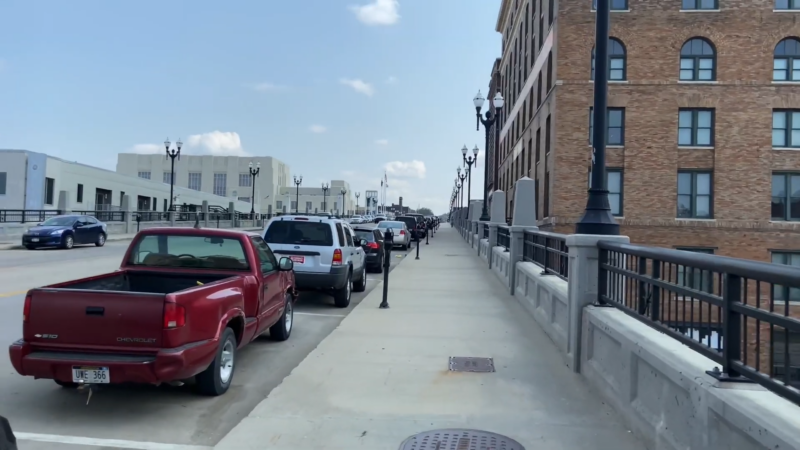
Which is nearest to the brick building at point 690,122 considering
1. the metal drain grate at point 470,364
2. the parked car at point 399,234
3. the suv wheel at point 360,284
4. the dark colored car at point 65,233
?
the parked car at point 399,234

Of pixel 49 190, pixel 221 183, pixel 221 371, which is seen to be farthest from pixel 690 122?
pixel 221 183

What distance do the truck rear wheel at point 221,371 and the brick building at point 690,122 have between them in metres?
30.1

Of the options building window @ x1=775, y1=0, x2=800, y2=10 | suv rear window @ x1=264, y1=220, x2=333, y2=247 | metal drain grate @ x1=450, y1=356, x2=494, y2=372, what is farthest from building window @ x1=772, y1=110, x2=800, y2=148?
metal drain grate @ x1=450, y1=356, x2=494, y2=372

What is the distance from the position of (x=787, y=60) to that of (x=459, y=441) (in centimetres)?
3880

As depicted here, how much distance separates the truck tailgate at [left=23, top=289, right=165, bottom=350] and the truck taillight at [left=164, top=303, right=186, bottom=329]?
1.7 inches

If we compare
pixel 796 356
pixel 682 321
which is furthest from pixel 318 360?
pixel 796 356

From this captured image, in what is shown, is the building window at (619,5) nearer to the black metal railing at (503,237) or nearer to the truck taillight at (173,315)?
the black metal railing at (503,237)

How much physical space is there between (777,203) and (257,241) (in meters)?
35.5

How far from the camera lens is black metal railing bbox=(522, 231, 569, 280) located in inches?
377

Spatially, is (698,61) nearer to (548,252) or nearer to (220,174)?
(548,252)

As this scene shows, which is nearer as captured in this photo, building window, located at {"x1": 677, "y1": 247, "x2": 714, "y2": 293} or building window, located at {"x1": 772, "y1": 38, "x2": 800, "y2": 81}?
building window, located at {"x1": 677, "y1": 247, "x2": 714, "y2": 293}

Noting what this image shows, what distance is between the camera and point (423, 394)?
6.57 meters

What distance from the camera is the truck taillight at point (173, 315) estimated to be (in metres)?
5.42

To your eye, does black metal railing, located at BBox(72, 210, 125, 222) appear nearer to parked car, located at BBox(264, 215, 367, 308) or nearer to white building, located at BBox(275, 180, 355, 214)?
parked car, located at BBox(264, 215, 367, 308)
